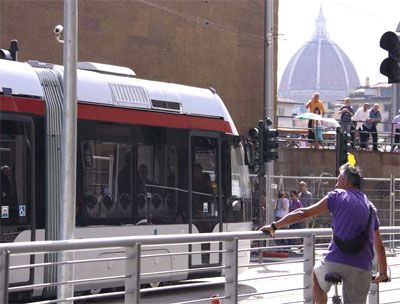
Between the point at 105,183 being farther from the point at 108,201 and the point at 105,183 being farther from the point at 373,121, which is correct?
the point at 373,121

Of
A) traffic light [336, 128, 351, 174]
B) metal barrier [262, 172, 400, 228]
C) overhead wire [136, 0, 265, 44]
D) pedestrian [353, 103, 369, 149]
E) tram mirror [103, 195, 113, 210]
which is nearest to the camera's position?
tram mirror [103, 195, 113, 210]

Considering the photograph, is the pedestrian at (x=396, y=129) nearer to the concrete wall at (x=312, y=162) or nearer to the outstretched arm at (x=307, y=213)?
the concrete wall at (x=312, y=162)

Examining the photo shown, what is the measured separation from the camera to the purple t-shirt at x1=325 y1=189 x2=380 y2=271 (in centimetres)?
843

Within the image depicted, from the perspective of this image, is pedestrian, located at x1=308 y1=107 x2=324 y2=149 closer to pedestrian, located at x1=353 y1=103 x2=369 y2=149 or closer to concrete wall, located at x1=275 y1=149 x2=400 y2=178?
concrete wall, located at x1=275 y1=149 x2=400 y2=178

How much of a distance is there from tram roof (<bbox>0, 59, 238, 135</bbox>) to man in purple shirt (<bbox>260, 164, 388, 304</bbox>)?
20.8 feet

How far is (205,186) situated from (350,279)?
29.4ft

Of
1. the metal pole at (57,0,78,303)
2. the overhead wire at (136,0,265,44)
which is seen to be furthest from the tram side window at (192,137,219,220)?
the overhead wire at (136,0,265,44)

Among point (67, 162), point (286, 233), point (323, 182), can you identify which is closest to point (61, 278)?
point (67, 162)

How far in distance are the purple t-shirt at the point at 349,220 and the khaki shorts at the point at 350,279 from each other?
47 millimetres

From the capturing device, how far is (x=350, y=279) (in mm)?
8555

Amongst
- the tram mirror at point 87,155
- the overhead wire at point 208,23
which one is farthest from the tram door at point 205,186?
the overhead wire at point 208,23

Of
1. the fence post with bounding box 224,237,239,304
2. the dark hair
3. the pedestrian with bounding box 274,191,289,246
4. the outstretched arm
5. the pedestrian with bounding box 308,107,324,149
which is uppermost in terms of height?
the pedestrian with bounding box 308,107,324,149

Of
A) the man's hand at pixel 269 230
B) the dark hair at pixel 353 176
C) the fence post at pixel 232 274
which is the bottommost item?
the fence post at pixel 232 274

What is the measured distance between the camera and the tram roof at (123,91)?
1395 centimetres
